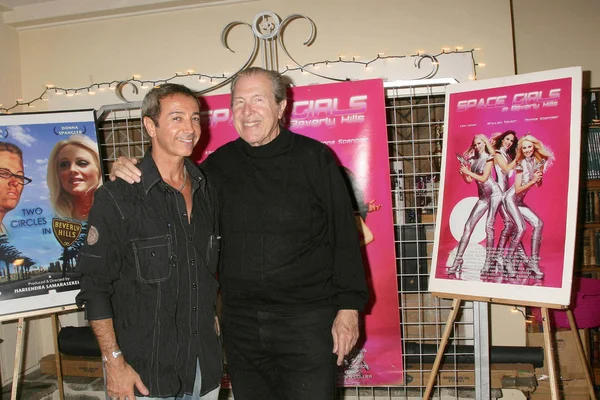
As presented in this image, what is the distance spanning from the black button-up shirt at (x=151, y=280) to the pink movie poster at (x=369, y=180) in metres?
1.35

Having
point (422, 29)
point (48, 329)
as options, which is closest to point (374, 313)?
point (422, 29)

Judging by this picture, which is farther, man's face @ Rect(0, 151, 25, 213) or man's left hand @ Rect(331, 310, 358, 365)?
Answer: man's face @ Rect(0, 151, 25, 213)

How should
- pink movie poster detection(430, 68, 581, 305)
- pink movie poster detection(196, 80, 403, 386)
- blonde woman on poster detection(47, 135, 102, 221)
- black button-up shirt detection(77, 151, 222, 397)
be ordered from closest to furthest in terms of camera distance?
black button-up shirt detection(77, 151, 222, 397)
pink movie poster detection(430, 68, 581, 305)
blonde woman on poster detection(47, 135, 102, 221)
pink movie poster detection(196, 80, 403, 386)

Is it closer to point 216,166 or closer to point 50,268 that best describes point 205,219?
point 216,166

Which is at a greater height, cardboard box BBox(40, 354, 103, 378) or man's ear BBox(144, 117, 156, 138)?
man's ear BBox(144, 117, 156, 138)

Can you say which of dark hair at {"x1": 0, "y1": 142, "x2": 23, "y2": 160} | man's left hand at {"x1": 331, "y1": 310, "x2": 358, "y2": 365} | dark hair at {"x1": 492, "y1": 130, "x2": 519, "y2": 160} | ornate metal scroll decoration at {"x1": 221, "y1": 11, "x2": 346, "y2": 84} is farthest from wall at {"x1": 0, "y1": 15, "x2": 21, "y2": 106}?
dark hair at {"x1": 492, "y1": 130, "x2": 519, "y2": 160}

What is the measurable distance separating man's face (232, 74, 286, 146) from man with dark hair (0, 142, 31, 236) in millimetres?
1446

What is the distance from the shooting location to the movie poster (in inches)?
95.6

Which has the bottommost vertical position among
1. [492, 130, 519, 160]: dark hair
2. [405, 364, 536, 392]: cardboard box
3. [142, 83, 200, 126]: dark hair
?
[405, 364, 536, 392]: cardboard box

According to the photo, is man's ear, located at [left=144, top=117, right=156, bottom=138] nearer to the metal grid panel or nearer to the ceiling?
the metal grid panel

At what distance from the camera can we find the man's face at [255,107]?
5.82ft

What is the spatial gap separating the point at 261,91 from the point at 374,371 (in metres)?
1.90

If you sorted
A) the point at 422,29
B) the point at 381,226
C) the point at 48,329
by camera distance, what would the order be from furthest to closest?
1. the point at 48,329
2. the point at 422,29
3. the point at 381,226

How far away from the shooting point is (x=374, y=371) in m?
2.82
